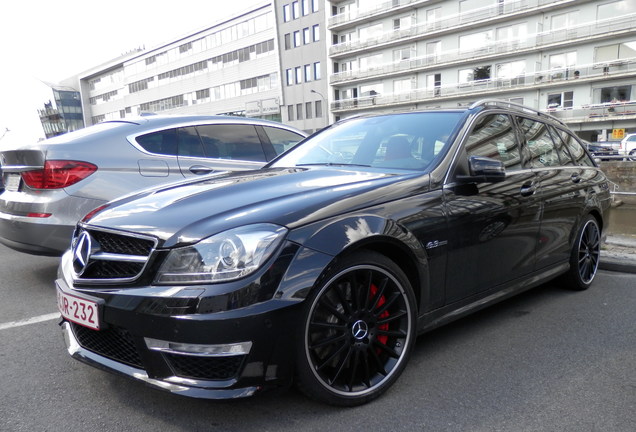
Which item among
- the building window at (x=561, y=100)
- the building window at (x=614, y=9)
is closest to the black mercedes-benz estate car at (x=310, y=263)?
the building window at (x=561, y=100)

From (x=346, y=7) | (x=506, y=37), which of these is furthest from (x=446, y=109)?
(x=346, y=7)

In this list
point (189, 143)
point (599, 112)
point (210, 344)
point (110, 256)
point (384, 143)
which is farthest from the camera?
point (599, 112)

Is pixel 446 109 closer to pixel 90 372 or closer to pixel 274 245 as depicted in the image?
pixel 274 245

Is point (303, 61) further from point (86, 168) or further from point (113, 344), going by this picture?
point (113, 344)

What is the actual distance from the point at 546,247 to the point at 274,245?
8.19 feet

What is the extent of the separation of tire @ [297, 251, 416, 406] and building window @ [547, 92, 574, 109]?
38.3m

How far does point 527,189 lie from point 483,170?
73cm

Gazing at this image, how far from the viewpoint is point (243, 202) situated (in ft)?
7.38

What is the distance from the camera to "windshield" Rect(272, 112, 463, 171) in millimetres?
2988

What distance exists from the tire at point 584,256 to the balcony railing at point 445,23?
36.3 metres

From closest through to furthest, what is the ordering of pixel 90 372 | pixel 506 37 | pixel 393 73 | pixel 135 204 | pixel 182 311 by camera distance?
1. pixel 182 311
2. pixel 135 204
3. pixel 90 372
4. pixel 506 37
5. pixel 393 73

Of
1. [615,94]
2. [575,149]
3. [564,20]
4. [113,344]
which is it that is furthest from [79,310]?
[564,20]

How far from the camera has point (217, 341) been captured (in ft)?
6.15

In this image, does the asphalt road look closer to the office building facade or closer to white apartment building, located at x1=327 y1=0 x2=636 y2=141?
white apartment building, located at x1=327 y1=0 x2=636 y2=141
